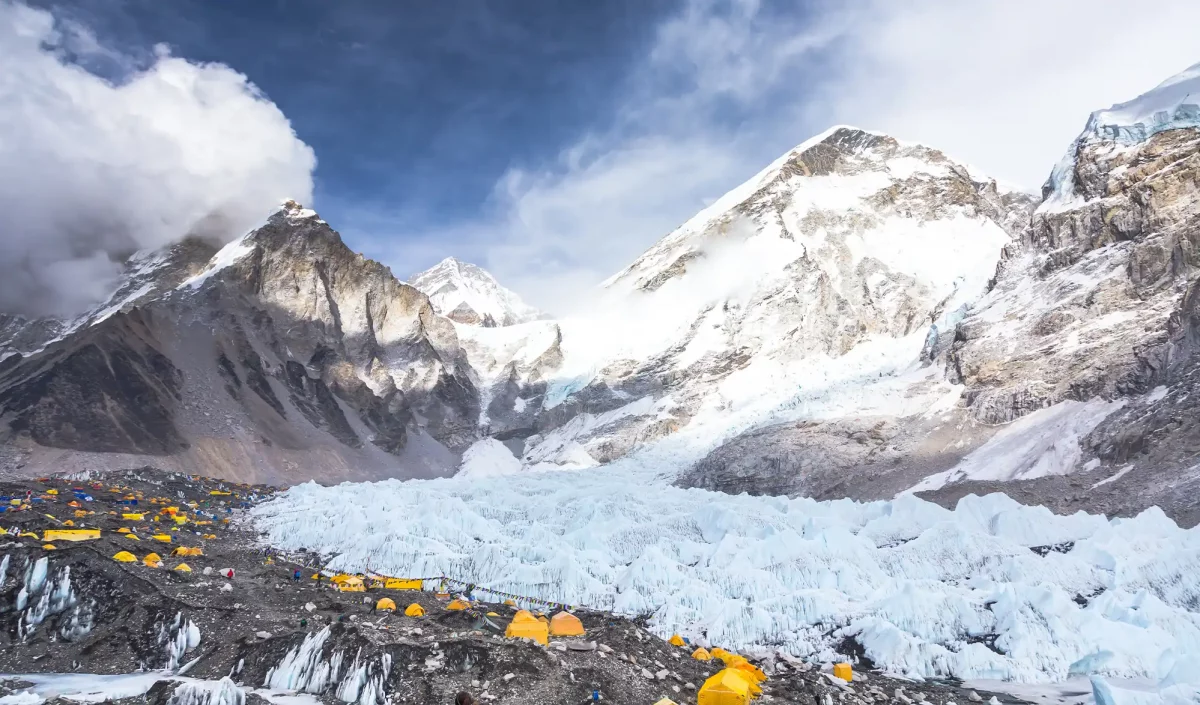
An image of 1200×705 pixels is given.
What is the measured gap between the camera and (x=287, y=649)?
58.8 ft

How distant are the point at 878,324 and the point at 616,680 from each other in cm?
12635

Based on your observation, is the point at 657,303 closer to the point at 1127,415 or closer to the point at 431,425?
the point at 431,425

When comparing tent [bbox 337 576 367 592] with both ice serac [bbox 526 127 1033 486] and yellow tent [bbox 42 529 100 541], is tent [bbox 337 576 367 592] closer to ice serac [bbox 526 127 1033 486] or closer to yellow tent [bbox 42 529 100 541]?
yellow tent [bbox 42 529 100 541]

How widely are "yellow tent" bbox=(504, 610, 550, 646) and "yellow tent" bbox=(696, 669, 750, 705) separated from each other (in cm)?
504

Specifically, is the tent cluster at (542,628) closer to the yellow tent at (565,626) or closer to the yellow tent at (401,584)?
the yellow tent at (565,626)

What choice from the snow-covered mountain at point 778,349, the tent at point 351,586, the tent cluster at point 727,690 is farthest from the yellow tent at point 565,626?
the snow-covered mountain at point 778,349

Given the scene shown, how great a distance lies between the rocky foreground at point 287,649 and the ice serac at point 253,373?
61983 millimetres

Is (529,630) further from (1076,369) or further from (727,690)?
(1076,369)

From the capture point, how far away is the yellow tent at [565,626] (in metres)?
22.2

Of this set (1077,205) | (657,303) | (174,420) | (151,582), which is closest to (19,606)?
(151,582)

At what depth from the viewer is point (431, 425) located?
136m

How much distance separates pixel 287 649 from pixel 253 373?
Answer: 94.5m

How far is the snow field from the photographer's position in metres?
24.5

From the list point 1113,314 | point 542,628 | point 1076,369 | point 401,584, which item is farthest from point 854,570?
point 1113,314
